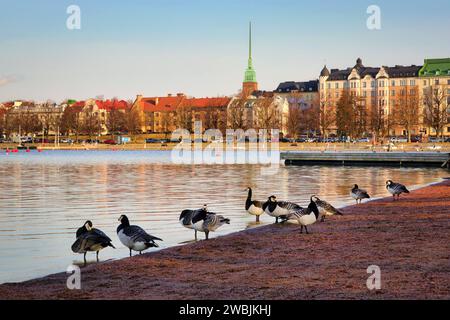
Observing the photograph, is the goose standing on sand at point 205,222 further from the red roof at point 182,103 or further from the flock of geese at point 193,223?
the red roof at point 182,103

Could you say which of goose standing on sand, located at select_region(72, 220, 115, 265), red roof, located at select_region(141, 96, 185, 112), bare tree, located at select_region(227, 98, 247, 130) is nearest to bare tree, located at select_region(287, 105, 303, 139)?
bare tree, located at select_region(227, 98, 247, 130)

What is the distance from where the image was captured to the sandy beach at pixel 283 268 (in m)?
10.6

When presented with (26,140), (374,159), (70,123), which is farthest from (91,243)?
(70,123)

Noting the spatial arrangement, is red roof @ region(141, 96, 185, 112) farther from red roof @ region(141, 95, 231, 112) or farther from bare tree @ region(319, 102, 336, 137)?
bare tree @ region(319, 102, 336, 137)

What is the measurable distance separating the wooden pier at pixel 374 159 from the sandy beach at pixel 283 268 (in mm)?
46426

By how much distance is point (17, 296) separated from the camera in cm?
1079

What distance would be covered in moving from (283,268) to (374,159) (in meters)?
56.6

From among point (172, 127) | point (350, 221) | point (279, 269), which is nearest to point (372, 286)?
point (279, 269)

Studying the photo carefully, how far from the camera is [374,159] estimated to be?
67250 millimetres

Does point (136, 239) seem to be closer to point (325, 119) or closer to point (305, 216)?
point (305, 216)

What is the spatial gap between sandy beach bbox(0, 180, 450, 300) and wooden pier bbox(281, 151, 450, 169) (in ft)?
152

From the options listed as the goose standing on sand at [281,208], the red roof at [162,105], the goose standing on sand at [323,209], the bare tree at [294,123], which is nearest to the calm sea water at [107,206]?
the goose standing on sand at [281,208]
